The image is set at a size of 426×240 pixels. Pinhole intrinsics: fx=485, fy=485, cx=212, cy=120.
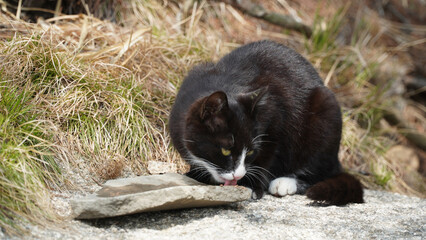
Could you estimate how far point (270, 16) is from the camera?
5.86 metres

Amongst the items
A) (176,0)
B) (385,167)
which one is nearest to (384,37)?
(385,167)

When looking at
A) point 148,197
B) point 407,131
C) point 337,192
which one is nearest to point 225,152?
point 148,197

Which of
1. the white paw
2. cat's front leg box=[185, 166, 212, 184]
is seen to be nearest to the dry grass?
cat's front leg box=[185, 166, 212, 184]

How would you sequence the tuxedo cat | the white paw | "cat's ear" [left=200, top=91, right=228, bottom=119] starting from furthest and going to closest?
the white paw, the tuxedo cat, "cat's ear" [left=200, top=91, right=228, bottom=119]

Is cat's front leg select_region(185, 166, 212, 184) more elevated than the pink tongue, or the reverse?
the pink tongue

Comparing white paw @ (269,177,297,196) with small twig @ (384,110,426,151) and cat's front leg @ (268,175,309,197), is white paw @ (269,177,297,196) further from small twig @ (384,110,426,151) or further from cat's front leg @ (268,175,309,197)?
small twig @ (384,110,426,151)

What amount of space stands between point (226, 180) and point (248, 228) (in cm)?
47

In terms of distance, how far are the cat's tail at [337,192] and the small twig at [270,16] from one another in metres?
2.93

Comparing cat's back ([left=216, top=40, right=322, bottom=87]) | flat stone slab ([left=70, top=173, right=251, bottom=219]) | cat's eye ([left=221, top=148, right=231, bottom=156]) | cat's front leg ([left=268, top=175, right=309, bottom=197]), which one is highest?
cat's back ([left=216, top=40, right=322, bottom=87])

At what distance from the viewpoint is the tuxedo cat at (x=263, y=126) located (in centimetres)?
286

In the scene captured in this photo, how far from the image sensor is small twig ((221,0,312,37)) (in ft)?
19.0

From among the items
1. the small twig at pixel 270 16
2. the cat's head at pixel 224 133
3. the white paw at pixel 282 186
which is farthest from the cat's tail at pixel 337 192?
the small twig at pixel 270 16

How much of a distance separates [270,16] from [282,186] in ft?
9.97

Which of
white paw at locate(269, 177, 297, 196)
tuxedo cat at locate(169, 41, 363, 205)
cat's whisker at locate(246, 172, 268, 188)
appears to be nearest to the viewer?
tuxedo cat at locate(169, 41, 363, 205)
